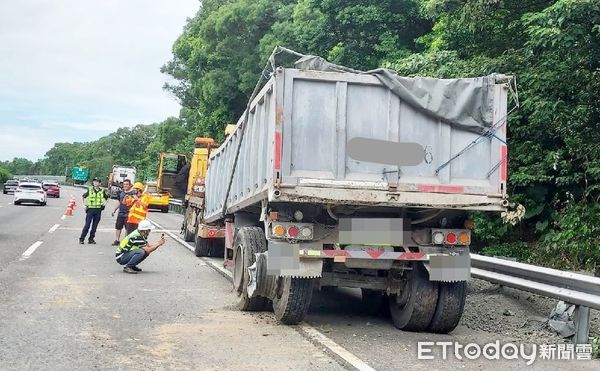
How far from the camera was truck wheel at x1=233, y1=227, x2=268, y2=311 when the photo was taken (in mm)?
8273

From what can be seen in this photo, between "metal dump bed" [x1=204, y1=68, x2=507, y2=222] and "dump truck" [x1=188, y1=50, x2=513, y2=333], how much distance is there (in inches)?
0.4

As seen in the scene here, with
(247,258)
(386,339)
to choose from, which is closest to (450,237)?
(386,339)

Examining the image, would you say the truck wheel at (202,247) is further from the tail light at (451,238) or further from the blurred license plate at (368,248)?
the tail light at (451,238)

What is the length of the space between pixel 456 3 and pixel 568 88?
3004 millimetres

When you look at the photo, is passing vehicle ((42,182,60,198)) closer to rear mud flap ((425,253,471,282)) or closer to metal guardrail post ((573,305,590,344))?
rear mud flap ((425,253,471,282))

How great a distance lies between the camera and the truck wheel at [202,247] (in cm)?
1505

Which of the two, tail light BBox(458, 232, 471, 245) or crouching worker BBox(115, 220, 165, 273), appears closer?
tail light BBox(458, 232, 471, 245)

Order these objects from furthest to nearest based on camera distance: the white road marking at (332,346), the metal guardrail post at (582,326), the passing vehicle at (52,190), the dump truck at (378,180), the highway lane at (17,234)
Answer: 1. the passing vehicle at (52,190)
2. the highway lane at (17,234)
3. the dump truck at (378,180)
4. the metal guardrail post at (582,326)
5. the white road marking at (332,346)

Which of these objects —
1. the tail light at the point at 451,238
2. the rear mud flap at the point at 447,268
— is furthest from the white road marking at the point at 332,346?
the tail light at the point at 451,238

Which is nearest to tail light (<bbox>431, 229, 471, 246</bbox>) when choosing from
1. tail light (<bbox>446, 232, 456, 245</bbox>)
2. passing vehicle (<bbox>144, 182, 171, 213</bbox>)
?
tail light (<bbox>446, 232, 456, 245</bbox>)

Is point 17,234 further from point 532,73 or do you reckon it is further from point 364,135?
point 364,135

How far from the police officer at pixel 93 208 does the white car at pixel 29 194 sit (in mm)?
23913

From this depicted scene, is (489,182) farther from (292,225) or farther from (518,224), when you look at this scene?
(518,224)

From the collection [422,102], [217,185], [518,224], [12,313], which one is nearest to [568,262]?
[518,224]
